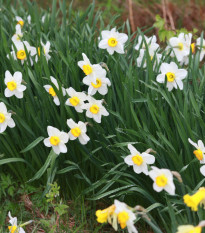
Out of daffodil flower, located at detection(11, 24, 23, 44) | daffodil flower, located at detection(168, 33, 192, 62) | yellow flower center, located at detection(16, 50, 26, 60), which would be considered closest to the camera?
yellow flower center, located at detection(16, 50, 26, 60)

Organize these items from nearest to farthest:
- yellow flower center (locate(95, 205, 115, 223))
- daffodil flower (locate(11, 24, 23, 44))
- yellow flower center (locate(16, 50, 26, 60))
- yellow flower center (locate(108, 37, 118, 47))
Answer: yellow flower center (locate(95, 205, 115, 223))
yellow flower center (locate(108, 37, 118, 47))
yellow flower center (locate(16, 50, 26, 60))
daffodil flower (locate(11, 24, 23, 44))

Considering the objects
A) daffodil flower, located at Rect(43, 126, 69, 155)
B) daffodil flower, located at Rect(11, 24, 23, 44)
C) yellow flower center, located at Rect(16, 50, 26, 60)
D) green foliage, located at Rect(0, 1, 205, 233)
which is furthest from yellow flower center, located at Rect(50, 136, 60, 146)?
daffodil flower, located at Rect(11, 24, 23, 44)

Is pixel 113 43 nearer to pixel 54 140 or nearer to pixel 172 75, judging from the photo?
pixel 172 75

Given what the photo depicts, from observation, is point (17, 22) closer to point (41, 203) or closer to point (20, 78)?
point (20, 78)

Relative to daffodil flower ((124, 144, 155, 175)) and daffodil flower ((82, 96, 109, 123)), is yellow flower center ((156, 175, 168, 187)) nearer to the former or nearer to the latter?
daffodil flower ((124, 144, 155, 175))

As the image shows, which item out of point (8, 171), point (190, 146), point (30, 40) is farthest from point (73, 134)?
point (30, 40)

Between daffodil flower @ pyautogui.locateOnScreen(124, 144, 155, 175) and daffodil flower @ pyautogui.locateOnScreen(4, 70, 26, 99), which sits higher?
daffodil flower @ pyautogui.locateOnScreen(4, 70, 26, 99)

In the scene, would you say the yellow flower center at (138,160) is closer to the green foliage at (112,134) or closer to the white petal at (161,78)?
the green foliage at (112,134)
